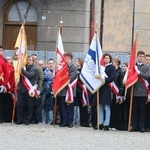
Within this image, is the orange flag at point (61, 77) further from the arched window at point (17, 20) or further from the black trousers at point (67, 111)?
the arched window at point (17, 20)

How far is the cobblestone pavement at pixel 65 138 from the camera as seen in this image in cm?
1316

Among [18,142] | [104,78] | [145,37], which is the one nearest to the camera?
[18,142]

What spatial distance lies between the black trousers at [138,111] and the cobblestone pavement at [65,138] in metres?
0.39

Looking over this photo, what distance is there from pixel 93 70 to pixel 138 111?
155 cm

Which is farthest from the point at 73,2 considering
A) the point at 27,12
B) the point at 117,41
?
the point at 117,41

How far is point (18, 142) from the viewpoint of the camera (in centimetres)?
1355

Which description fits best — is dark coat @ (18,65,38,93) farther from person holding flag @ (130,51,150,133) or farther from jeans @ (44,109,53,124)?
person holding flag @ (130,51,150,133)

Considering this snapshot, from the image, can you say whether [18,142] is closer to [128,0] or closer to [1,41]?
[1,41]

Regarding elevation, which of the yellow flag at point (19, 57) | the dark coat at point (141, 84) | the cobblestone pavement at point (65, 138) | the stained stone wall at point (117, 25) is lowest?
the cobblestone pavement at point (65, 138)

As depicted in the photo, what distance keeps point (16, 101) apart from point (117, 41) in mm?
11369

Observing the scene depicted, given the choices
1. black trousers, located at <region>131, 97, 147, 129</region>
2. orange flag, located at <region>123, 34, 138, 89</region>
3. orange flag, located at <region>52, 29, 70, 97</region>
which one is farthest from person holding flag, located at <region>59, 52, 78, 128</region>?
black trousers, located at <region>131, 97, 147, 129</region>

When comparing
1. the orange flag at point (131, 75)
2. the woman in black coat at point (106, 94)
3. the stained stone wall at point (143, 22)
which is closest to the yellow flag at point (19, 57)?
the woman in black coat at point (106, 94)

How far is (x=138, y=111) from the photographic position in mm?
16703

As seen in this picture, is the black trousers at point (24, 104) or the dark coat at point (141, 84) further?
the black trousers at point (24, 104)
